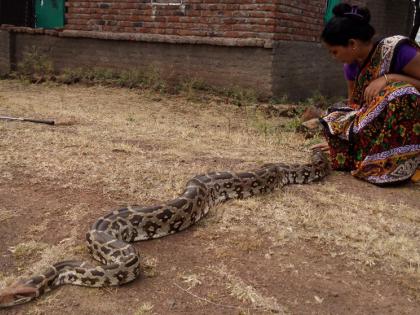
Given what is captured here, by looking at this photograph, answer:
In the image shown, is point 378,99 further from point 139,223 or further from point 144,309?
point 144,309

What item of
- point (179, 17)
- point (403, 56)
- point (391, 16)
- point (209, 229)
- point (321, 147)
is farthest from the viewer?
point (391, 16)

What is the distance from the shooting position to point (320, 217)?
15.5 feet

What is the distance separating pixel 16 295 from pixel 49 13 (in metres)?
12.1

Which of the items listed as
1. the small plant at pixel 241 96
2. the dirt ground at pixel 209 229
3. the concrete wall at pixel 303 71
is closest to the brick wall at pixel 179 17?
the concrete wall at pixel 303 71

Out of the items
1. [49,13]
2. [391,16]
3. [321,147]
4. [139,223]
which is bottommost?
[139,223]

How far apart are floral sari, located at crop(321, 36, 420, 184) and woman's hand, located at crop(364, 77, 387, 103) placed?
45 mm

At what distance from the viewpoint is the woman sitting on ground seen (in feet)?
17.7

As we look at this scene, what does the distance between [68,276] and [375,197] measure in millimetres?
3297

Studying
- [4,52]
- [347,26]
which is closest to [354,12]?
[347,26]

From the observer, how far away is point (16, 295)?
3230mm

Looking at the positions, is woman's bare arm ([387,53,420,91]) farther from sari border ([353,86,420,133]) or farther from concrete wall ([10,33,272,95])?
concrete wall ([10,33,272,95])

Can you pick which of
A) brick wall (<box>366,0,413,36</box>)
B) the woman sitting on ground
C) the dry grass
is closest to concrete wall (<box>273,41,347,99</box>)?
brick wall (<box>366,0,413,36</box>)

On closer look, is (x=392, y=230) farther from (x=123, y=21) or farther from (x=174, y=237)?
(x=123, y=21)

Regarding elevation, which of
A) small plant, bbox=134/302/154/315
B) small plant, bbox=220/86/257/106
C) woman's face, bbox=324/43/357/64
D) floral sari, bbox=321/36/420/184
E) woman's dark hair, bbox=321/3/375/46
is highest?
woman's dark hair, bbox=321/3/375/46
